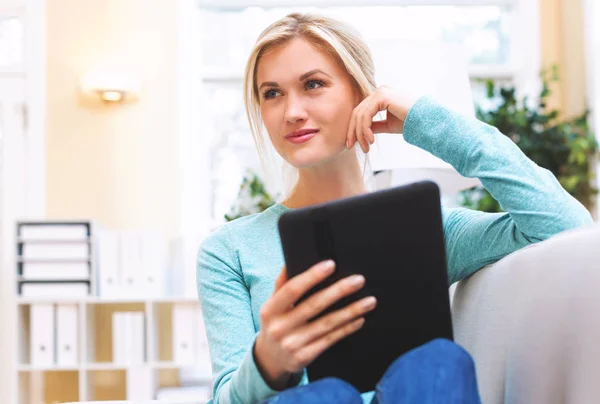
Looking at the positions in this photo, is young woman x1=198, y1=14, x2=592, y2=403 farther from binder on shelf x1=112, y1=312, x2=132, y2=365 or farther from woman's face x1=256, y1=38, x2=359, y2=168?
binder on shelf x1=112, y1=312, x2=132, y2=365

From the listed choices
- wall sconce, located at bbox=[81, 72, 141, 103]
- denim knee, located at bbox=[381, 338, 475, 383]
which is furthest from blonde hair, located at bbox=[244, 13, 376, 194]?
wall sconce, located at bbox=[81, 72, 141, 103]

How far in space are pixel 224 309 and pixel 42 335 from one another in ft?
9.24

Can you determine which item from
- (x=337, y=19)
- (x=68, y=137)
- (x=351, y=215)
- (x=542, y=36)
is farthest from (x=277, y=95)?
(x=542, y=36)

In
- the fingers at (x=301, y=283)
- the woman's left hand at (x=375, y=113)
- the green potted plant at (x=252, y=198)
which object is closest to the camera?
the fingers at (x=301, y=283)

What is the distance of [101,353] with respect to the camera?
4.18 meters

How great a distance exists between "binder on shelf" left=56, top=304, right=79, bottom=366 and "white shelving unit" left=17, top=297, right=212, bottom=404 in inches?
1.0

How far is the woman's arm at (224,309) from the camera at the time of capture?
1.19 meters

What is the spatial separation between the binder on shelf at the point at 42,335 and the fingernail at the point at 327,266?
3195 millimetres

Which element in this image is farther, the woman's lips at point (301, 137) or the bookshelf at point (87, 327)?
the bookshelf at point (87, 327)

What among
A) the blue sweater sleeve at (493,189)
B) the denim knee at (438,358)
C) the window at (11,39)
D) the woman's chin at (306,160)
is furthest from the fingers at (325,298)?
the window at (11,39)

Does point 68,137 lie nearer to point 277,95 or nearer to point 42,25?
point 42,25

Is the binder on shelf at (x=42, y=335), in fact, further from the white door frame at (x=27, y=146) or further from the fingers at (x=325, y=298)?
the fingers at (x=325, y=298)

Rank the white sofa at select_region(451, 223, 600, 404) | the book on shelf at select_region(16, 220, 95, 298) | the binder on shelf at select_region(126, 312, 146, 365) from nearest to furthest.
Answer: the white sofa at select_region(451, 223, 600, 404) → the book on shelf at select_region(16, 220, 95, 298) → the binder on shelf at select_region(126, 312, 146, 365)

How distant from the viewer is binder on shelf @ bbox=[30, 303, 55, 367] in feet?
12.3
